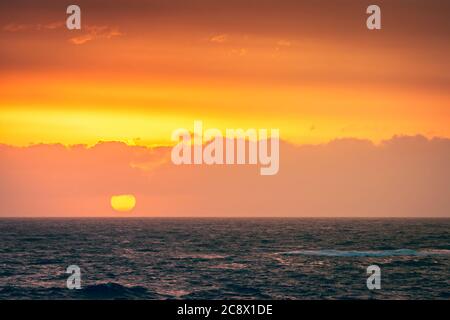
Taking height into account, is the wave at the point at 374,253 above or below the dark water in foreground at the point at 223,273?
below

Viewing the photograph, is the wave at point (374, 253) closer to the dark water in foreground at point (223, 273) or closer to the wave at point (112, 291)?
the dark water in foreground at point (223, 273)

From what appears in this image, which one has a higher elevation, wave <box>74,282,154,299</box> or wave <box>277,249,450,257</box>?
wave <box>74,282,154,299</box>

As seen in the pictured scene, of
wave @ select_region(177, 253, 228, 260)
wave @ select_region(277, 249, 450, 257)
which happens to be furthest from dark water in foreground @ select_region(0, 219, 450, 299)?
wave @ select_region(277, 249, 450, 257)

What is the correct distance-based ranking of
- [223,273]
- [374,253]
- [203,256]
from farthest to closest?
1. [374,253]
2. [203,256]
3. [223,273]

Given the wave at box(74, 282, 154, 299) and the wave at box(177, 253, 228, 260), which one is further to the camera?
the wave at box(177, 253, 228, 260)

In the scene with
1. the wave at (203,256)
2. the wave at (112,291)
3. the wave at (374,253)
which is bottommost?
the wave at (374,253)

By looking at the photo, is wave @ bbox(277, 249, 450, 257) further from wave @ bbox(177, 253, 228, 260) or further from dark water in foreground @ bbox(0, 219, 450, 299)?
wave @ bbox(177, 253, 228, 260)

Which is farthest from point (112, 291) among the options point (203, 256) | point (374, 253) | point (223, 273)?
point (374, 253)

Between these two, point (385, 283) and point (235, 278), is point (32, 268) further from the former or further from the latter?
point (385, 283)

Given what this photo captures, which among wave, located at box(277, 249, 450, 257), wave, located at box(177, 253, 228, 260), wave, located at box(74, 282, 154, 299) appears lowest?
wave, located at box(277, 249, 450, 257)

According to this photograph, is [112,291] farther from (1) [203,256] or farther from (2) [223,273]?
(1) [203,256]

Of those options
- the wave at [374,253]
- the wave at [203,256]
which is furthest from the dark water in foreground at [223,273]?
the wave at [374,253]

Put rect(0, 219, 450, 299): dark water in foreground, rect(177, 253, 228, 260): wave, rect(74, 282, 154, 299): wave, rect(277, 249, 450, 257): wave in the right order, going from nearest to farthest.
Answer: rect(74, 282, 154, 299): wave
rect(0, 219, 450, 299): dark water in foreground
rect(177, 253, 228, 260): wave
rect(277, 249, 450, 257): wave
